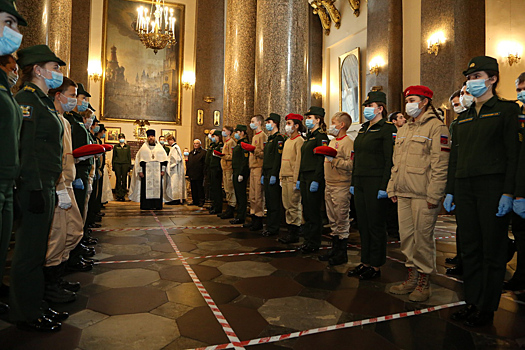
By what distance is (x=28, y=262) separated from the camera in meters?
2.47

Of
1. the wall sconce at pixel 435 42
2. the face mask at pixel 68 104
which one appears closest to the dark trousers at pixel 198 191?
the wall sconce at pixel 435 42

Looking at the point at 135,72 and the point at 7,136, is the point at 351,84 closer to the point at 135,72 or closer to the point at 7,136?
the point at 135,72

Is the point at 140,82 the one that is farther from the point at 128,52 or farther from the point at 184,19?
the point at 184,19

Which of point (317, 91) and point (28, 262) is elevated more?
point (317, 91)

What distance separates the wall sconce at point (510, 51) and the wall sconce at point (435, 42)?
1.31 metres

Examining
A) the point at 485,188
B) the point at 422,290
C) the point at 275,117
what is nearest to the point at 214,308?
the point at 422,290

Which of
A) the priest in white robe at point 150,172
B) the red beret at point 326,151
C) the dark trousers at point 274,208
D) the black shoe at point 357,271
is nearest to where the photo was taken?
the black shoe at point 357,271

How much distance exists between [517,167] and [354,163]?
1.66m

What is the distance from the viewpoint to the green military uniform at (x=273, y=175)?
5.99m

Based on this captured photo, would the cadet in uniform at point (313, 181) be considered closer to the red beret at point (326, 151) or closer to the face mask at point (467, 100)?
the red beret at point (326, 151)

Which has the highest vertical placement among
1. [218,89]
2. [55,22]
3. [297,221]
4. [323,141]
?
[218,89]

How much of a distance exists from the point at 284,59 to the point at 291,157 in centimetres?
229

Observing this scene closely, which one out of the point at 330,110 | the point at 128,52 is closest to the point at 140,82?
the point at 128,52

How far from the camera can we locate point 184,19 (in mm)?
16422
